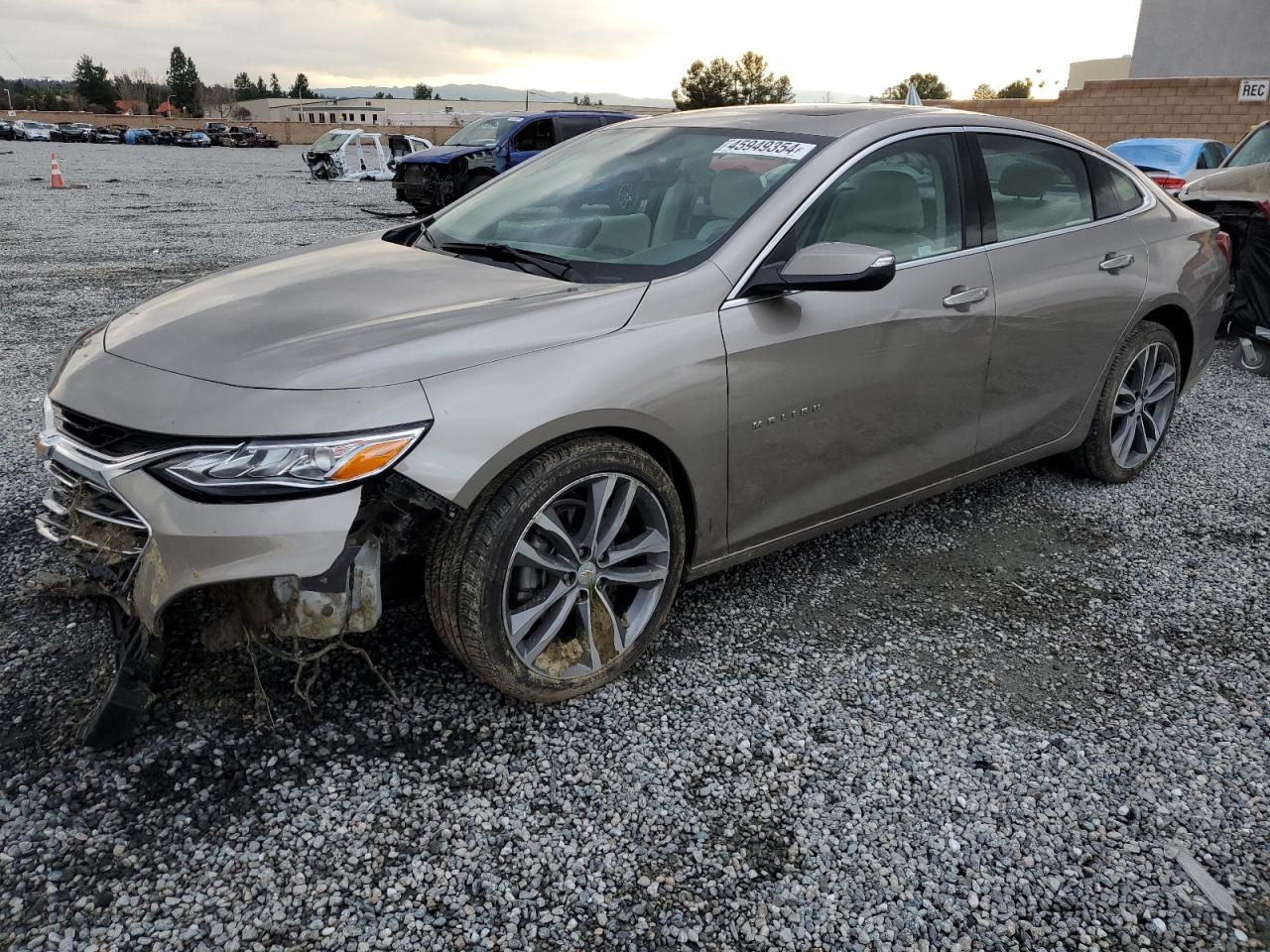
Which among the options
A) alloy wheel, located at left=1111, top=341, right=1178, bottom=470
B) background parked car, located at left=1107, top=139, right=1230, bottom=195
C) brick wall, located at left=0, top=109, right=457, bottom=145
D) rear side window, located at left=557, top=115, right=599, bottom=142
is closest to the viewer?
alloy wheel, located at left=1111, top=341, right=1178, bottom=470

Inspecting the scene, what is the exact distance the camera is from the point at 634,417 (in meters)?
2.68

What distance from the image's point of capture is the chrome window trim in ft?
9.68

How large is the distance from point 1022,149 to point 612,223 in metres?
1.80

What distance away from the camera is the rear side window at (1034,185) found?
12.2ft

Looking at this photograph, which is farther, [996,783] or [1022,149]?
[1022,149]

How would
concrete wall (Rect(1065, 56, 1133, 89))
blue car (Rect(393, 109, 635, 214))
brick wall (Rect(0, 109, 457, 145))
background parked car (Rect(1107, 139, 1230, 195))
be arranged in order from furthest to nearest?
brick wall (Rect(0, 109, 457, 145)) → concrete wall (Rect(1065, 56, 1133, 89)) → blue car (Rect(393, 109, 635, 214)) → background parked car (Rect(1107, 139, 1230, 195))

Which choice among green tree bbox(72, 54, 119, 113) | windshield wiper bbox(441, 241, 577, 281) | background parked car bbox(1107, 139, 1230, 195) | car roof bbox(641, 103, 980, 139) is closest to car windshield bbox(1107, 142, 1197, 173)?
background parked car bbox(1107, 139, 1230, 195)

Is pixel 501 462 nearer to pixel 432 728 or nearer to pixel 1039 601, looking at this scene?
pixel 432 728

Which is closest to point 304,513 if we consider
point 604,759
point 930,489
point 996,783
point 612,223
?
point 604,759

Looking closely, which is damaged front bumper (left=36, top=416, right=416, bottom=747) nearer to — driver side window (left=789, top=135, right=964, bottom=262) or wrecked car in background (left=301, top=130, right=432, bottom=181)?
driver side window (left=789, top=135, right=964, bottom=262)

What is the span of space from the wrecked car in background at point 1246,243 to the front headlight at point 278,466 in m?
6.77

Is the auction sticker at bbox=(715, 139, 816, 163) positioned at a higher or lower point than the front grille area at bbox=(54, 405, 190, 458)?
higher

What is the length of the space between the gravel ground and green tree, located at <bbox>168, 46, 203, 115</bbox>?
128649 mm

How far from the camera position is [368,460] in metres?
2.28
